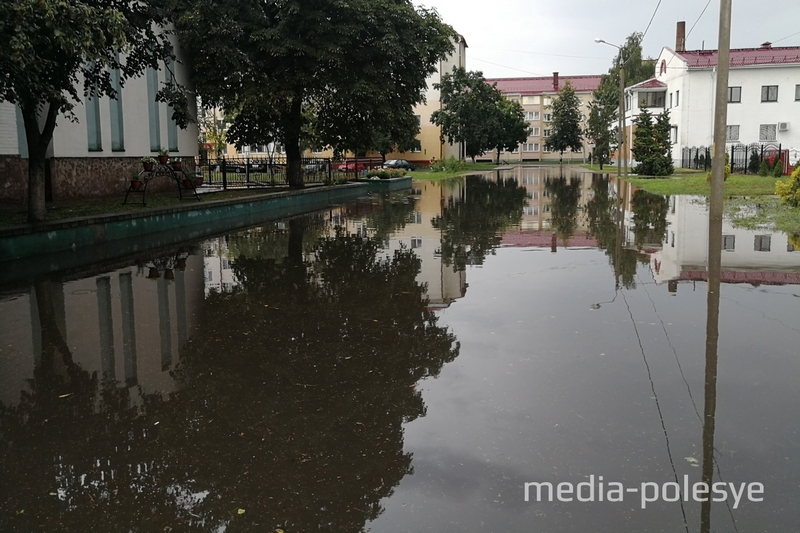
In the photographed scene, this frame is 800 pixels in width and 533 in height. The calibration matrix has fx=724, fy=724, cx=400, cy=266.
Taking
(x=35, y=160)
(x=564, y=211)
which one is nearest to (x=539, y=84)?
(x=564, y=211)

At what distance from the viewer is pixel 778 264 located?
11.4 m

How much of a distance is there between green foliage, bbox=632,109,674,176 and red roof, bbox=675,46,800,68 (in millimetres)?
11119

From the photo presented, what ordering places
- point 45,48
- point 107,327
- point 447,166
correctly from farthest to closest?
1. point 447,166
2. point 45,48
3. point 107,327

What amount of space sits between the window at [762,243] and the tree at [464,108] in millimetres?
58261

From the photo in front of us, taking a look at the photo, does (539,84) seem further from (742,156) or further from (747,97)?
(742,156)

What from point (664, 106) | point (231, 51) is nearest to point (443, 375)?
point (231, 51)

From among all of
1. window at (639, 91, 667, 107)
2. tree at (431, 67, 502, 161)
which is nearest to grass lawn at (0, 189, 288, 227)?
window at (639, 91, 667, 107)

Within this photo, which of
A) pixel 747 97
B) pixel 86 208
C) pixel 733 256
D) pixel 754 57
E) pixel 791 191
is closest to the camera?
pixel 733 256

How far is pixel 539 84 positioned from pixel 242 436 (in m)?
125

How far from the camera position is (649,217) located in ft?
66.4

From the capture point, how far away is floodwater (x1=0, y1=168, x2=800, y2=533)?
3.98 m

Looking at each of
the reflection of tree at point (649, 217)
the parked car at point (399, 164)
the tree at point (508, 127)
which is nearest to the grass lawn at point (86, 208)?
the reflection of tree at point (649, 217)

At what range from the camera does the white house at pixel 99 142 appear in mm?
19219

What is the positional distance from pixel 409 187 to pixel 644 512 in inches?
1546
